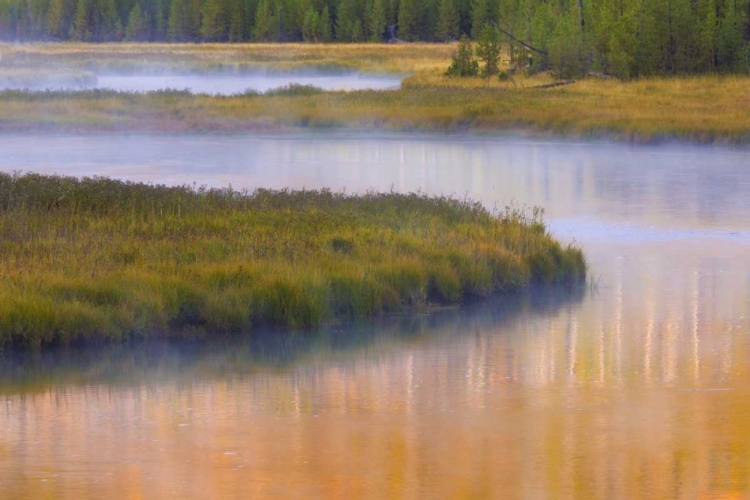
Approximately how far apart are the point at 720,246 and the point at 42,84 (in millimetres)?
52886

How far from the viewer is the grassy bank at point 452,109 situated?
38531 mm

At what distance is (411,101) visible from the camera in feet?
147

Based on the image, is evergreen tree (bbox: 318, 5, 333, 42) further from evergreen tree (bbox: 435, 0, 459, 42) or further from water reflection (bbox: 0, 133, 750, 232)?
water reflection (bbox: 0, 133, 750, 232)

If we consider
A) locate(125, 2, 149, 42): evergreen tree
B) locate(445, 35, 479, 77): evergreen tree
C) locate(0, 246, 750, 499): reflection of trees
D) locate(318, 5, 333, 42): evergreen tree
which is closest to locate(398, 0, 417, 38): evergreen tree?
locate(318, 5, 333, 42): evergreen tree

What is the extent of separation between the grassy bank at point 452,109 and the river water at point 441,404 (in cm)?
1983

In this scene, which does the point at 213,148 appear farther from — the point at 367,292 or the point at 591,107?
the point at 367,292

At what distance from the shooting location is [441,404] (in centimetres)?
1070

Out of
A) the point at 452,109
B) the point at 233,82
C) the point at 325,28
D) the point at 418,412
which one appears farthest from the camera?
the point at 325,28

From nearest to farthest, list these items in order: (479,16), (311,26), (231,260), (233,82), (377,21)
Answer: (231,260) → (233,82) → (479,16) → (377,21) → (311,26)

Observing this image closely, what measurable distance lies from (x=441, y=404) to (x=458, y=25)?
117 m

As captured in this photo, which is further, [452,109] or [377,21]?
[377,21]

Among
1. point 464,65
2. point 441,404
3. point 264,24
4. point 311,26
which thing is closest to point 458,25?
point 311,26

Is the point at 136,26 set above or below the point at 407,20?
above

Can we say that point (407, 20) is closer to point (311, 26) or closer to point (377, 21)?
point (377, 21)
